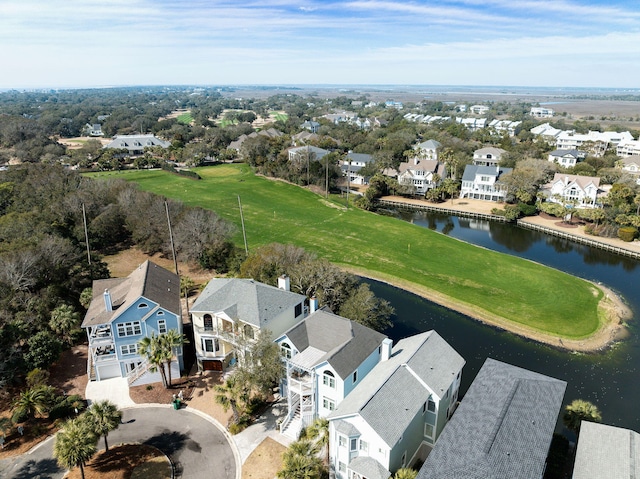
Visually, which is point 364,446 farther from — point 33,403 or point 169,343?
point 33,403

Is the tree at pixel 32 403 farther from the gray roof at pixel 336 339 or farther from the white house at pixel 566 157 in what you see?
the white house at pixel 566 157

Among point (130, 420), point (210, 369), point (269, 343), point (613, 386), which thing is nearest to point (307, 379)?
point (269, 343)

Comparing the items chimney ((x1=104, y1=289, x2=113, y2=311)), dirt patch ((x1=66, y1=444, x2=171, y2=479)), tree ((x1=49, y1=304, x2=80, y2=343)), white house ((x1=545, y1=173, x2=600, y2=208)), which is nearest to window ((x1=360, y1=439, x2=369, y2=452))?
dirt patch ((x1=66, y1=444, x2=171, y2=479))

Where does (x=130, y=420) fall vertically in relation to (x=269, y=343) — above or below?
below

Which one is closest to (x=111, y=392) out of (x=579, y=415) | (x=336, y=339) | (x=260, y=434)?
(x=260, y=434)

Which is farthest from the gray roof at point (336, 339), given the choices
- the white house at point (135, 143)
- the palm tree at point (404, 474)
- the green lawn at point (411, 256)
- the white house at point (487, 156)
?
the white house at point (135, 143)

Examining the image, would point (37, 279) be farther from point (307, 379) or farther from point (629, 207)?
point (629, 207)

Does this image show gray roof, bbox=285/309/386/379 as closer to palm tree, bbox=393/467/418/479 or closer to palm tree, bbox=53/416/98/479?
palm tree, bbox=393/467/418/479
